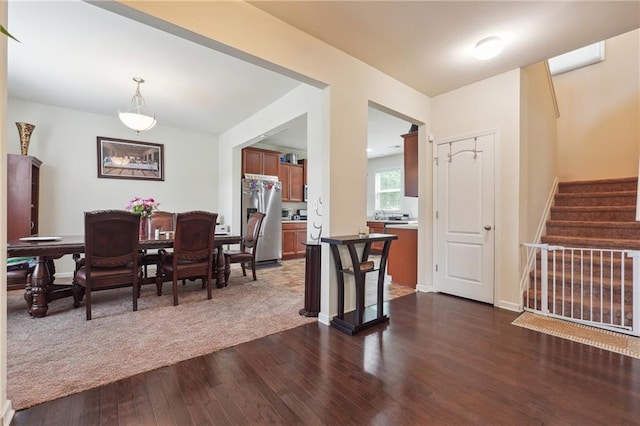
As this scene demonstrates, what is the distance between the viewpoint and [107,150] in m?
4.81

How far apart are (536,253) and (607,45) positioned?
377cm

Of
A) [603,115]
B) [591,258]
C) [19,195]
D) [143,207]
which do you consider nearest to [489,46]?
[591,258]

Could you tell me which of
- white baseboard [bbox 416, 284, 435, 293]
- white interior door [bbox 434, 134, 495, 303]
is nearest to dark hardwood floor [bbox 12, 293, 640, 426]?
white interior door [bbox 434, 134, 495, 303]

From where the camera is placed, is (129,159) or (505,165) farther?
(129,159)

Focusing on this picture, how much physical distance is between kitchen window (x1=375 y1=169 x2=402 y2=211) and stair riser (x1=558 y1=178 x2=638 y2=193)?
12.2 feet

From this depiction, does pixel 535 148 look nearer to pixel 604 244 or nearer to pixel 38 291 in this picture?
pixel 604 244

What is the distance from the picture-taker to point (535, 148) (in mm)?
3488

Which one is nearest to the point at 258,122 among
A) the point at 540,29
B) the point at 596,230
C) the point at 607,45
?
the point at 540,29

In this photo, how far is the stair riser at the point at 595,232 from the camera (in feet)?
10.2

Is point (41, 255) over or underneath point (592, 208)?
underneath

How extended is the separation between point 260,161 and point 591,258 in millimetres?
5323

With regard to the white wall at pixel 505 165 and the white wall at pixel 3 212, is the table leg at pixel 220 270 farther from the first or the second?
the white wall at pixel 505 165

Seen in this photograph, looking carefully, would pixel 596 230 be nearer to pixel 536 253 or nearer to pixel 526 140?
pixel 536 253

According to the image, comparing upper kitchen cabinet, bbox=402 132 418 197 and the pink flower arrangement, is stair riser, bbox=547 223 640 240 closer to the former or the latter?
upper kitchen cabinet, bbox=402 132 418 197
